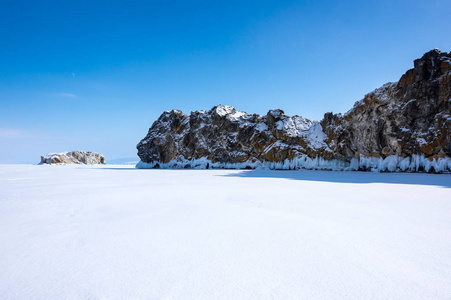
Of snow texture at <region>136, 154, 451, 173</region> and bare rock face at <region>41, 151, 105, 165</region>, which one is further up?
bare rock face at <region>41, 151, 105, 165</region>

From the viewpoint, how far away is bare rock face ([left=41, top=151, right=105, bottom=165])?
69188 mm

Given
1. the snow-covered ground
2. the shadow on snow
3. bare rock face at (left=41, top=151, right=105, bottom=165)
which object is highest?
bare rock face at (left=41, top=151, right=105, bottom=165)

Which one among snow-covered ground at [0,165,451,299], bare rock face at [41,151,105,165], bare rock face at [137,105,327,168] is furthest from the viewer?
bare rock face at [41,151,105,165]

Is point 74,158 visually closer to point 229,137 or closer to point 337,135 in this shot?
point 229,137

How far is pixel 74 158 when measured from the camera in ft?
247

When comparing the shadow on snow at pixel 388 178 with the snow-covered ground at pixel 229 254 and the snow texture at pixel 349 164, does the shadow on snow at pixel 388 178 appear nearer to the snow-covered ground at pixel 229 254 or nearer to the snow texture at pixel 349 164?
the snow texture at pixel 349 164

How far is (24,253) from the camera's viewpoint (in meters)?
3.05

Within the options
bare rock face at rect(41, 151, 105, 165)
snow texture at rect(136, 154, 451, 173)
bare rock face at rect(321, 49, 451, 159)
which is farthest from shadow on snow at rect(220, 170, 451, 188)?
bare rock face at rect(41, 151, 105, 165)

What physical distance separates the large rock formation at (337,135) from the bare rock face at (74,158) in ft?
126

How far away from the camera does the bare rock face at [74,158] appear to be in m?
69.2

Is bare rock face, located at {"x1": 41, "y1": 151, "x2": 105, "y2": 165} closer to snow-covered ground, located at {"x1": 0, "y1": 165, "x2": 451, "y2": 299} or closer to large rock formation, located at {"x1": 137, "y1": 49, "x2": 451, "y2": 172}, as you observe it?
large rock formation, located at {"x1": 137, "y1": 49, "x2": 451, "y2": 172}

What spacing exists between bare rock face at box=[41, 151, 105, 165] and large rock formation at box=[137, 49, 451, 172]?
38304mm

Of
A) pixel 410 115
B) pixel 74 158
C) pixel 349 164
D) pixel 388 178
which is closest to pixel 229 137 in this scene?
pixel 349 164

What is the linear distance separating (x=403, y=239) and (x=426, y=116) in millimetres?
25587
